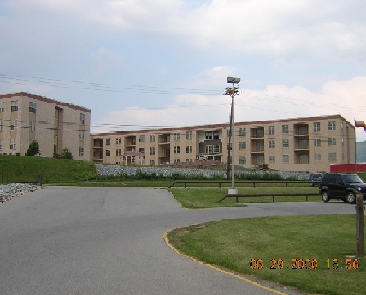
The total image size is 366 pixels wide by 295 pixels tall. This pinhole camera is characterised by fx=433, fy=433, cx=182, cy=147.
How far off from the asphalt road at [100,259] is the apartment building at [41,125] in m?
45.5

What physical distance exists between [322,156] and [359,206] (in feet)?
233

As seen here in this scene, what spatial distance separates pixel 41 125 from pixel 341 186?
49492 millimetres

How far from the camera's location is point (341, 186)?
25812 millimetres

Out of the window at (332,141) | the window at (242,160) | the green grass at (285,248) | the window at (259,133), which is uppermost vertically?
the window at (259,133)

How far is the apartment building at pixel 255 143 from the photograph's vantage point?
75812mm

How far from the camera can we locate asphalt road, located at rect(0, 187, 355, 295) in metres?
6.64

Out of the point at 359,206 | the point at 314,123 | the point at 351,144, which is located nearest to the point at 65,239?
the point at 359,206

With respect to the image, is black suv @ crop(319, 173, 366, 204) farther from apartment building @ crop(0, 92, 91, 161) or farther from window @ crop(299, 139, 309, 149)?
window @ crop(299, 139, 309, 149)

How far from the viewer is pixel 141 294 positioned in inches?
246

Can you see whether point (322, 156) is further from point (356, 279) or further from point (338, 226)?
point (356, 279)

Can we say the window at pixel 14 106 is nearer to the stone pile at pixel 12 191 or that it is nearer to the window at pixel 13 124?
the window at pixel 13 124

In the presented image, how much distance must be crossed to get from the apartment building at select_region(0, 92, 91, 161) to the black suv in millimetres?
46271
